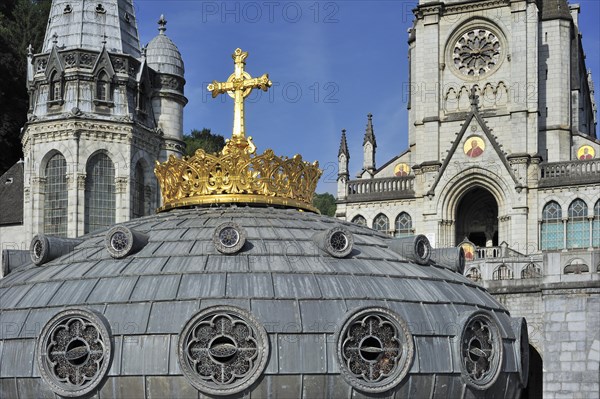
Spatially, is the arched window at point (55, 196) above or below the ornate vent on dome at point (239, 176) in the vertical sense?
above

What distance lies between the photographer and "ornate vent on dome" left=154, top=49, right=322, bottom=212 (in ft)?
59.8

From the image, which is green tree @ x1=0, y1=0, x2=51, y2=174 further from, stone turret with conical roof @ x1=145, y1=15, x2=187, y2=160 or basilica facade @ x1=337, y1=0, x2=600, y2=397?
basilica facade @ x1=337, y1=0, x2=600, y2=397

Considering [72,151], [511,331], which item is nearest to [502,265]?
[72,151]

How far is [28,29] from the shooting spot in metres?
76.1

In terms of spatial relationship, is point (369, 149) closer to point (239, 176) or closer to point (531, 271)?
point (531, 271)

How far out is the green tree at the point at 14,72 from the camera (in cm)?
7100

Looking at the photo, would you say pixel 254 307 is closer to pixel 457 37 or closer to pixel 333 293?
pixel 333 293

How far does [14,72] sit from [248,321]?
60.5m

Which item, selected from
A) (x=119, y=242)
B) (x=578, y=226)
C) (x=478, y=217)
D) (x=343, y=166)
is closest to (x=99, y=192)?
(x=343, y=166)

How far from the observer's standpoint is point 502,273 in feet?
149

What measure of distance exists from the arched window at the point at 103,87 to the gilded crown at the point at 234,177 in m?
41.3

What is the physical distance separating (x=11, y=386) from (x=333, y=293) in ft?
15.5

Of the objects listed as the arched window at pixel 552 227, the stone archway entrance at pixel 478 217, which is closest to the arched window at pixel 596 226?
the arched window at pixel 552 227

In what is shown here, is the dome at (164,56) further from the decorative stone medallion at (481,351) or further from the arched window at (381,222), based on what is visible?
the decorative stone medallion at (481,351)
